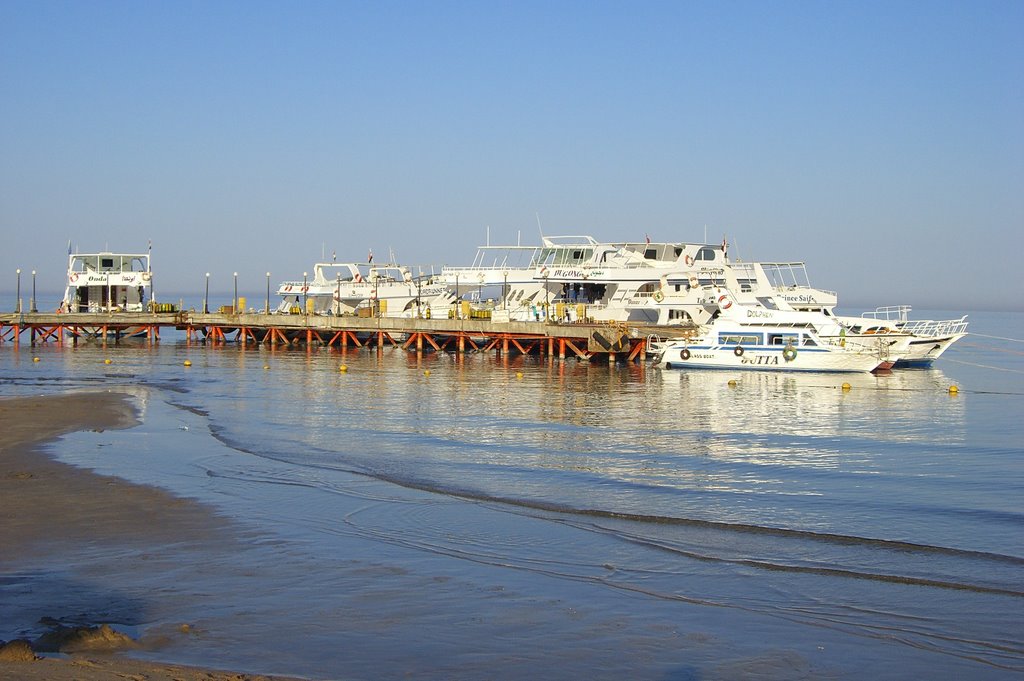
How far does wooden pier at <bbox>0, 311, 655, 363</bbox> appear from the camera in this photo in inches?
2418

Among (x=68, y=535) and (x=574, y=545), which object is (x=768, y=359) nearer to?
(x=574, y=545)

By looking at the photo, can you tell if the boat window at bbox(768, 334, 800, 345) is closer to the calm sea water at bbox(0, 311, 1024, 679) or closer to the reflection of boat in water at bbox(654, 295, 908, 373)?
the reflection of boat in water at bbox(654, 295, 908, 373)

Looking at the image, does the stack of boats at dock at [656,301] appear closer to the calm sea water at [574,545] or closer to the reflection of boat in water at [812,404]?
the reflection of boat in water at [812,404]

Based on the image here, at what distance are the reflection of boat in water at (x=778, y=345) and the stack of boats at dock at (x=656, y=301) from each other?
5cm

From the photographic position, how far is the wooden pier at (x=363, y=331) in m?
61.4

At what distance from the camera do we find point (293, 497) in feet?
63.0

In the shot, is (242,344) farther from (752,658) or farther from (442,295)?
(752,658)

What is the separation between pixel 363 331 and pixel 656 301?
2088 centimetres

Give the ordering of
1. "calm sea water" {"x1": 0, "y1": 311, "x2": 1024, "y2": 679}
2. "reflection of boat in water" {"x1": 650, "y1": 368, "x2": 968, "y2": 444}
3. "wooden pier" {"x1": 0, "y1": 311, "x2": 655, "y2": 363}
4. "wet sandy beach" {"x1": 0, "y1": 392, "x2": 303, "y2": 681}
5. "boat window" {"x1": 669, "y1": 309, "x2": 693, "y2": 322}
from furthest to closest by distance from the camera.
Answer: "boat window" {"x1": 669, "y1": 309, "x2": 693, "y2": 322}, "wooden pier" {"x1": 0, "y1": 311, "x2": 655, "y2": 363}, "reflection of boat in water" {"x1": 650, "y1": 368, "x2": 968, "y2": 444}, "calm sea water" {"x1": 0, "y1": 311, "x2": 1024, "y2": 679}, "wet sandy beach" {"x1": 0, "y1": 392, "x2": 303, "y2": 681}

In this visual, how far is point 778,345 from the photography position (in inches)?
2100

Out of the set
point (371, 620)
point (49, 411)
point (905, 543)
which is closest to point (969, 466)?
point (905, 543)

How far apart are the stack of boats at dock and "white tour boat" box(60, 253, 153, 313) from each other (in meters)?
0.10

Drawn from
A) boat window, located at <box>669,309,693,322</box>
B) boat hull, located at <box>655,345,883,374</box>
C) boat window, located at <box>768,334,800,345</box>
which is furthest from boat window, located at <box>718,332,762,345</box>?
boat window, located at <box>669,309,693,322</box>

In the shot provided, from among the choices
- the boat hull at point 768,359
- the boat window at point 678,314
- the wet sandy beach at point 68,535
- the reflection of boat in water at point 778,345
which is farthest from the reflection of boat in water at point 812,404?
the wet sandy beach at point 68,535
